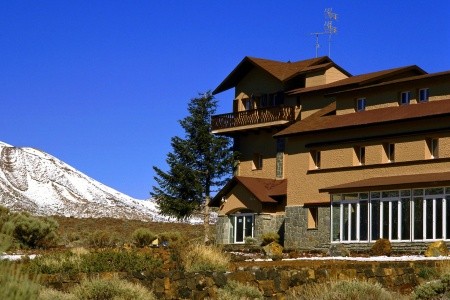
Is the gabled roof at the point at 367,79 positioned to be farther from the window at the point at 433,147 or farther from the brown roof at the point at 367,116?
the window at the point at 433,147

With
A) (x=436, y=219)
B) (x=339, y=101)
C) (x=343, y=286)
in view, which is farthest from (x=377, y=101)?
(x=343, y=286)

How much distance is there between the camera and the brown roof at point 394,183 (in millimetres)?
32906

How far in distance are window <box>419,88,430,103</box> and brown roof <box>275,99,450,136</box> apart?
0.62 meters

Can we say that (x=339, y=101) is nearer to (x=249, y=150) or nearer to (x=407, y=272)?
(x=249, y=150)

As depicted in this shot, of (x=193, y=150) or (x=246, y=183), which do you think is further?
(x=193, y=150)

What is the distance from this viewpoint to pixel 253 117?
47.3 meters

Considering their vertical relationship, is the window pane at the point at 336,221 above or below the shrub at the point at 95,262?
above

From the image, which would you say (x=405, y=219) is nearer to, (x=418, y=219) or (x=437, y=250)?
(x=418, y=219)

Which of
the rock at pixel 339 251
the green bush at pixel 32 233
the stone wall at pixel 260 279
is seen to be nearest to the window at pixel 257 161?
the green bush at pixel 32 233

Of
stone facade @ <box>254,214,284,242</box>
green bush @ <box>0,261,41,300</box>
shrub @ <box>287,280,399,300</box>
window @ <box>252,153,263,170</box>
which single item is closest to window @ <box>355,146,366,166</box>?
stone facade @ <box>254,214,284,242</box>

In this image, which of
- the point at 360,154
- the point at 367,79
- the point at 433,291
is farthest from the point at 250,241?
the point at 433,291

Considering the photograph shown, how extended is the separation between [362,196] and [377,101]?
5.62 m

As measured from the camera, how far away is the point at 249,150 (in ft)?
159

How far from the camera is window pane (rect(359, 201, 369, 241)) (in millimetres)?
35688
